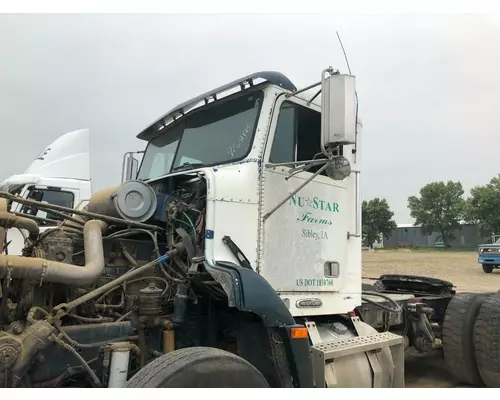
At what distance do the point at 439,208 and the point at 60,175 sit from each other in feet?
158

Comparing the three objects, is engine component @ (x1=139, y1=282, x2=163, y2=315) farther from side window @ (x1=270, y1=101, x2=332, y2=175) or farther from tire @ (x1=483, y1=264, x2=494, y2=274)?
tire @ (x1=483, y1=264, x2=494, y2=274)

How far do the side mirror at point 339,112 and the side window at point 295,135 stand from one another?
778mm

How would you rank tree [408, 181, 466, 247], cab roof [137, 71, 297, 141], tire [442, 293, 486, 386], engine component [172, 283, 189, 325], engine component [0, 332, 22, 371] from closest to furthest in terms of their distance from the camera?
1. engine component [0, 332, 22, 371]
2. engine component [172, 283, 189, 325]
3. cab roof [137, 71, 297, 141]
4. tire [442, 293, 486, 386]
5. tree [408, 181, 466, 247]

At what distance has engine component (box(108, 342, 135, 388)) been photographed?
9.72ft

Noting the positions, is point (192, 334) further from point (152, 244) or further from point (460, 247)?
point (460, 247)

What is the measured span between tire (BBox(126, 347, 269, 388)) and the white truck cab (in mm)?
6805

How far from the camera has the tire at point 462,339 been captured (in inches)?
201

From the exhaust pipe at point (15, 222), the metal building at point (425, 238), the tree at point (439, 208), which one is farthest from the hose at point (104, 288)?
the tree at point (439, 208)

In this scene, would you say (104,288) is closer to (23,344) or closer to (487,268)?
(23,344)

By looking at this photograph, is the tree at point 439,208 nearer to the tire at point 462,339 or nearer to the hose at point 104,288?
the tire at point 462,339

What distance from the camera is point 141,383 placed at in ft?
8.34

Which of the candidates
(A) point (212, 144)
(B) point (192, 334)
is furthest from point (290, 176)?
(B) point (192, 334)

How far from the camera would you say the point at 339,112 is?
2984 mm

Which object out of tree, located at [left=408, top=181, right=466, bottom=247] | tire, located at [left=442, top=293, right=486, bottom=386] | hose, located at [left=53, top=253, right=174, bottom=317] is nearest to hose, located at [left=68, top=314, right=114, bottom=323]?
hose, located at [left=53, top=253, right=174, bottom=317]
